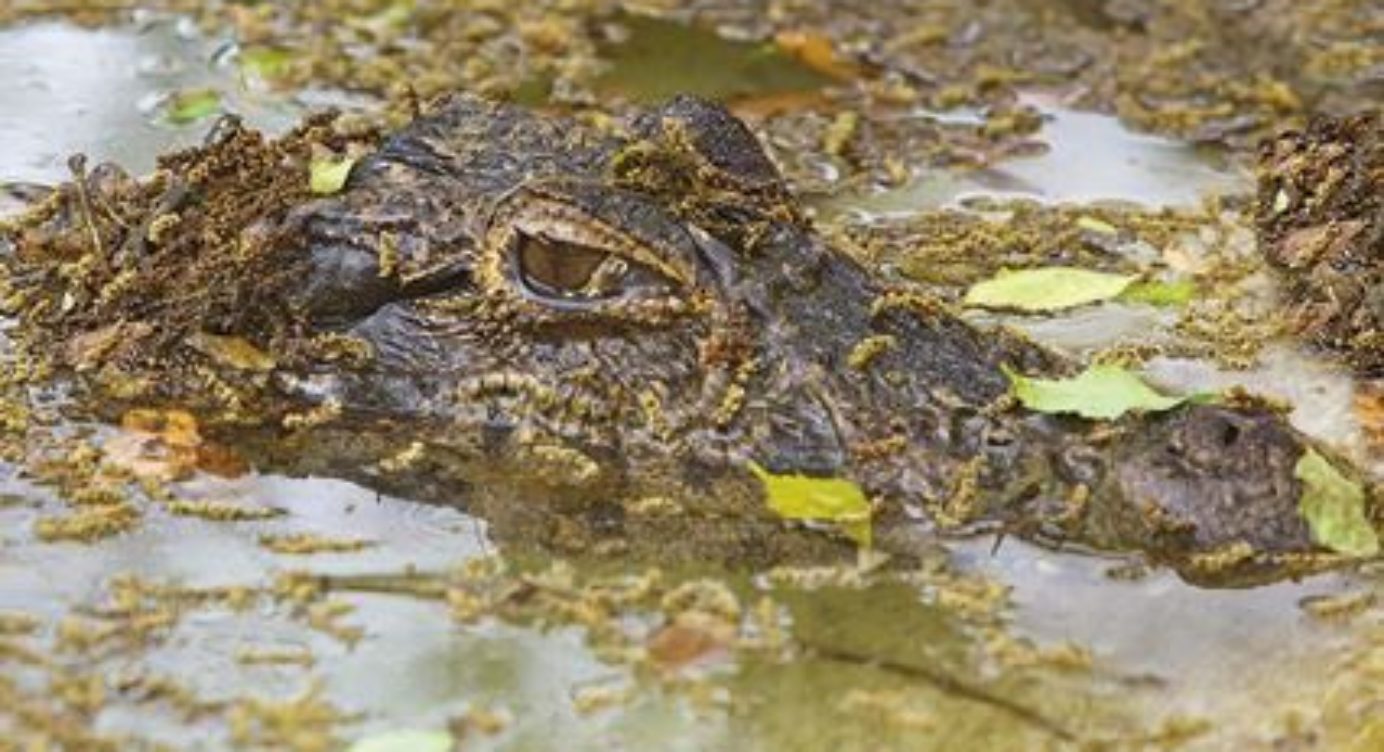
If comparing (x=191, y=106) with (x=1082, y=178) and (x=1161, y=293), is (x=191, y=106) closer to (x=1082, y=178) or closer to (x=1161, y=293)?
(x=1082, y=178)

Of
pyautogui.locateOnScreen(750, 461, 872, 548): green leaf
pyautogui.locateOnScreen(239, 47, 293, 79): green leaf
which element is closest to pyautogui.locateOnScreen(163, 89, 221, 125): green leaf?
pyautogui.locateOnScreen(239, 47, 293, 79): green leaf

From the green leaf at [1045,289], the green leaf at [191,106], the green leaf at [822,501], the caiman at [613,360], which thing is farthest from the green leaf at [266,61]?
the green leaf at [822,501]

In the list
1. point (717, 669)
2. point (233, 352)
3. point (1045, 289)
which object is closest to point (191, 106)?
point (233, 352)

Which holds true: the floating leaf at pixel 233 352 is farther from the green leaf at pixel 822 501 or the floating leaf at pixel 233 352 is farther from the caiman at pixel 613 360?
the green leaf at pixel 822 501

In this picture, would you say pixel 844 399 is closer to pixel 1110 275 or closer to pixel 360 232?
pixel 360 232

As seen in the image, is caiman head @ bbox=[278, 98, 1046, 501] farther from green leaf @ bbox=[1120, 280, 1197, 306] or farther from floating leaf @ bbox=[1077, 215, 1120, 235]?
floating leaf @ bbox=[1077, 215, 1120, 235]
